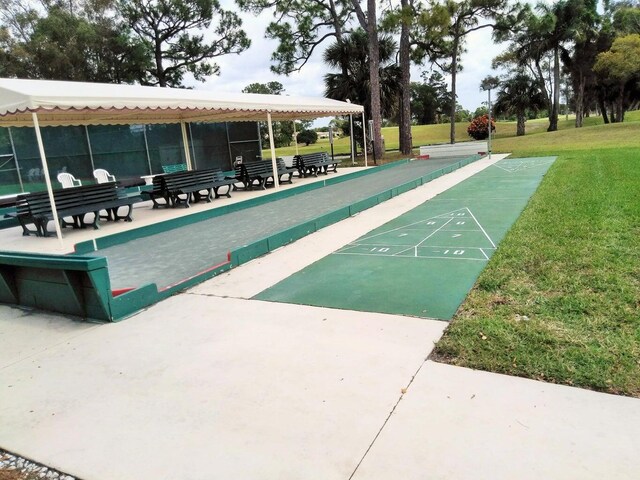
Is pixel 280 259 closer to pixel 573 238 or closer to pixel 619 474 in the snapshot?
pixel 573 238

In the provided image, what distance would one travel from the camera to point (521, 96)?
4231 centimetres

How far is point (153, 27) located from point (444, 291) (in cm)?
2600

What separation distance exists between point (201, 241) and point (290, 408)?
5557mm

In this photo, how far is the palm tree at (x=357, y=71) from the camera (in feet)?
81.5

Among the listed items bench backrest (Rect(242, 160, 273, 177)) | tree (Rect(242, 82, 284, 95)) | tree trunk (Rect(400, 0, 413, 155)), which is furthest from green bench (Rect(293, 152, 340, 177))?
tree (Rect(242, 82, 284, 95))

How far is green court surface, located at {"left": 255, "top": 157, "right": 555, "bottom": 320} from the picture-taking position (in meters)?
4.50

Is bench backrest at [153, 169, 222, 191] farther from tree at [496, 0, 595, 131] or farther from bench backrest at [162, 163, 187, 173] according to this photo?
tree at [496, 0, 595, 131]

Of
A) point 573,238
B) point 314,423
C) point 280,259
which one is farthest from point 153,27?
point 314,423

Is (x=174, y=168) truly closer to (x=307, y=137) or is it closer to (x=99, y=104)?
(x=99, y=104)

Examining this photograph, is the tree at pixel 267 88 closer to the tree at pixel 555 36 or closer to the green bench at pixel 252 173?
the tree at pixel 555 36

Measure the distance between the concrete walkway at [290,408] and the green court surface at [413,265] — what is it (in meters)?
0.41

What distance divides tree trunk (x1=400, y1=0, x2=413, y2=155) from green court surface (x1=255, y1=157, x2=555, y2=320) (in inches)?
643

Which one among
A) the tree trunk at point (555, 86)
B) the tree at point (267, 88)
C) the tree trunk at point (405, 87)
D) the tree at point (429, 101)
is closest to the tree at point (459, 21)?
the tree trunk at point (405, 87)

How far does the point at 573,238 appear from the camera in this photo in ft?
19.5
